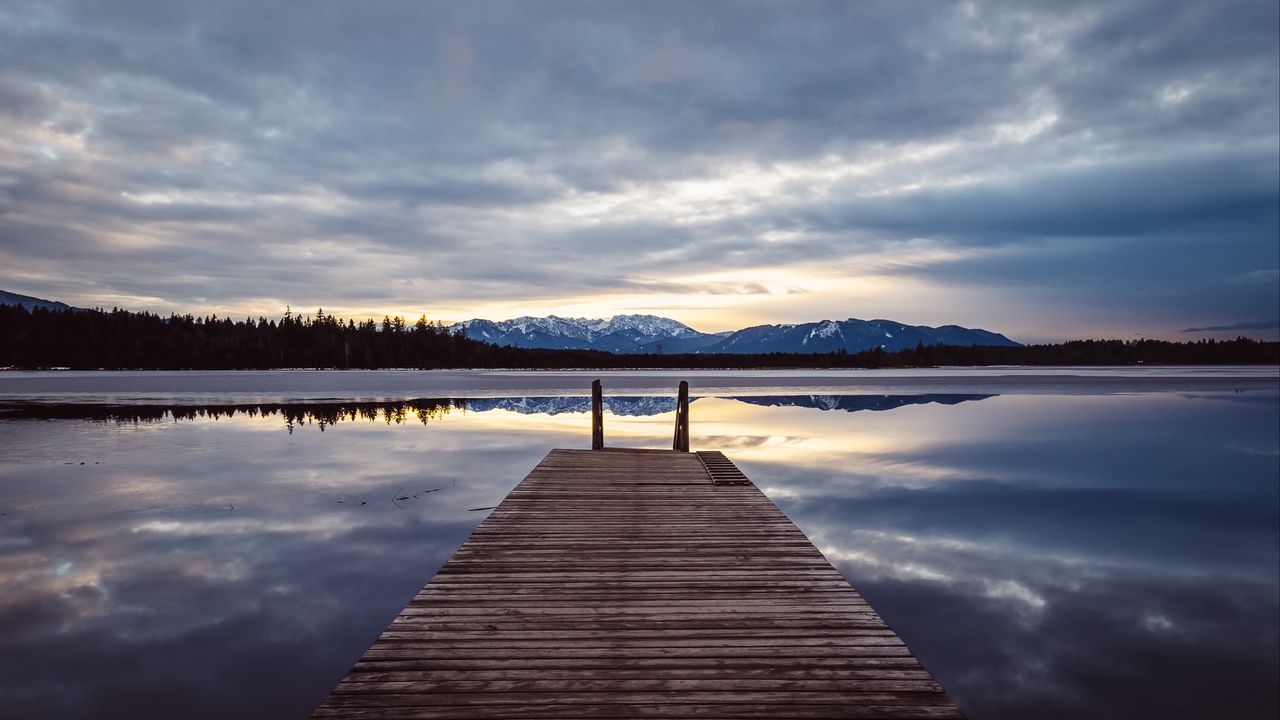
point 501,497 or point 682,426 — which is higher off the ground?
point 682,426

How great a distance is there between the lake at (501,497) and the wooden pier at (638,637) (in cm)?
176

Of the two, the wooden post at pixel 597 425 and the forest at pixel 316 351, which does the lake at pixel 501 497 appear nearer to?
the wooden post at pixel 597 425

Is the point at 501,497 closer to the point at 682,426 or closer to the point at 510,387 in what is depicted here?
the point at 682,426

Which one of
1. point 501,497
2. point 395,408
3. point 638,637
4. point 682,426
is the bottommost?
point 501,497

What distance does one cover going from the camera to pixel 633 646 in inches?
207

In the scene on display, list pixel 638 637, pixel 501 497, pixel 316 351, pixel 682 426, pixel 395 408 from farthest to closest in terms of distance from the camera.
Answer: pixel 316 351
pixel 395 408
pixel 682 426
pixel 501 497
pixel 638 637

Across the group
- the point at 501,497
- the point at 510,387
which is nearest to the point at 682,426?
the point at 501,497

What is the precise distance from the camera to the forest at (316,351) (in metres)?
119

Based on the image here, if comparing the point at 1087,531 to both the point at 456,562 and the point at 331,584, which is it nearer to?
the point at 456,562

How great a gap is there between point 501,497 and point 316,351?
127603mm

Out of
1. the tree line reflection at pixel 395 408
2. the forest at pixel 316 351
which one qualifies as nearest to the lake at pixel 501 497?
the tree line reflection at pixel 395 408

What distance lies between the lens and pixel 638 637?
5430mm

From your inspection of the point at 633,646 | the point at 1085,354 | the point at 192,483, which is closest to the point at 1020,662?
the point at 633,646

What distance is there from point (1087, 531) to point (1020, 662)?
6420 millimetres
